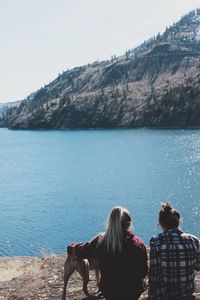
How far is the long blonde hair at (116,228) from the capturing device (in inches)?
319

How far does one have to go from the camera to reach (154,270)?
8727mm

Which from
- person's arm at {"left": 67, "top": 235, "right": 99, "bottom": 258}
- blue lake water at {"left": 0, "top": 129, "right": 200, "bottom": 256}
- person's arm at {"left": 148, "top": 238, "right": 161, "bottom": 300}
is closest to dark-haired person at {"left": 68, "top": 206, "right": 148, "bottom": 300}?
person's arm at {"left": 148, "top": 238, "right": 161, "bottom": 300}

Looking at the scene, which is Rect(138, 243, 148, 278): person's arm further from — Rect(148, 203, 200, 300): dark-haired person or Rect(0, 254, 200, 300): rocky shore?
Rect(0, 254, 200, 300): rocky shore

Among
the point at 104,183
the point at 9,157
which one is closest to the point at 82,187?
the point at 104,183

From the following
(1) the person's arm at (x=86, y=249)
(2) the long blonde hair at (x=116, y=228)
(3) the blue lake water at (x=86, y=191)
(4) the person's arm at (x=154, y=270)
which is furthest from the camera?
(3) the blue lake water at (x=86, y=191)

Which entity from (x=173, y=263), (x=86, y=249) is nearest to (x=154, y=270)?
(x=173, y=263)

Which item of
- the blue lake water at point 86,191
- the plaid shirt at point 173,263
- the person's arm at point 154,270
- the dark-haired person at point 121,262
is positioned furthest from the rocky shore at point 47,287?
the blue lake water at point 86,191

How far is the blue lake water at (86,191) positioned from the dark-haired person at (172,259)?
20.9m

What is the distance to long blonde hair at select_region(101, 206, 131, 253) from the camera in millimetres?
8109

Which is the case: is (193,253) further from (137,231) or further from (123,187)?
(123,187)

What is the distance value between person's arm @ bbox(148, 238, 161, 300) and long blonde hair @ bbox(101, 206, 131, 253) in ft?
2.17

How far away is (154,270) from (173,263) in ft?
1.48

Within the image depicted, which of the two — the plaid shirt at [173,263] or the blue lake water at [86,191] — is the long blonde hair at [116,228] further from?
the blue lake water at [86,191]

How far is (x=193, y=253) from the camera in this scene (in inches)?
334
